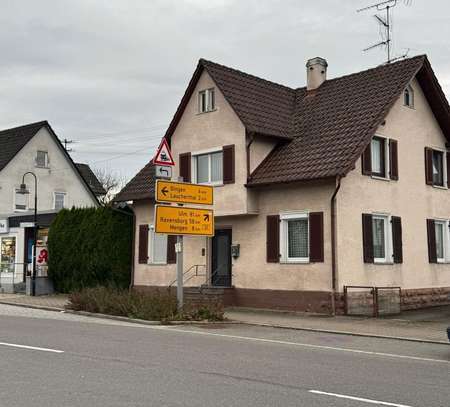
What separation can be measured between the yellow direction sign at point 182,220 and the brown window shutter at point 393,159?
22.5ft

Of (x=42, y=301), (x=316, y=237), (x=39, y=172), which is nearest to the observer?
(x=316, y=237)

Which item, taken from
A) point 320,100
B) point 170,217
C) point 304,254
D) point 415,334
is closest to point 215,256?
point 304,254

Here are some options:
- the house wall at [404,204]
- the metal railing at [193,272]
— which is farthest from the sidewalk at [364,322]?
the metal railing at [193,272]

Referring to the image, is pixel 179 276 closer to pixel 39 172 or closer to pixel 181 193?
pixel 181 193

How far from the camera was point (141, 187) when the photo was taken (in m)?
26.3

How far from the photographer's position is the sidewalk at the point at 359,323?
15.3m

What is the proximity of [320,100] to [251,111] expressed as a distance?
3.16m

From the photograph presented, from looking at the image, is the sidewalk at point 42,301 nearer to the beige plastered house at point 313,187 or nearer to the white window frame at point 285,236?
the beige plastered house at point 313,187

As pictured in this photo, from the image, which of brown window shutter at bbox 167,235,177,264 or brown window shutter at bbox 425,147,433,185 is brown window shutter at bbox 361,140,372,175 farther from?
brown window shutter at bbox 167,235,177,264

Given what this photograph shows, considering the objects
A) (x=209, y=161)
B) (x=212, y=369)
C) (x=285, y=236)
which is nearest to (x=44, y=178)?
(x=209, y=161)

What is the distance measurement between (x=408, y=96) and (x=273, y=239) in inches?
291

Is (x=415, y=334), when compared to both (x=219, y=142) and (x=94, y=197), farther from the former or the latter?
(x=94, y=197)

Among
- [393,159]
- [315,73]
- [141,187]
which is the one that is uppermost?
[315,73]

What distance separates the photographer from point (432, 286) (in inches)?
931
